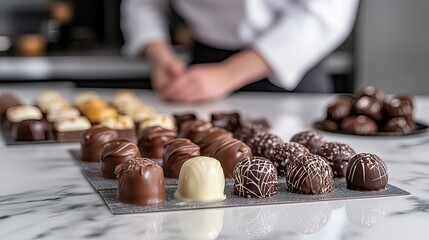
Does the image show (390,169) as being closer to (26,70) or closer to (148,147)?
(148,147)

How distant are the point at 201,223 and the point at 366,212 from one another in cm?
23

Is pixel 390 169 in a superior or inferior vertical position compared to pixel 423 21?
inferior

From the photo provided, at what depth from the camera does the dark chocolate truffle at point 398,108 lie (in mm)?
1746

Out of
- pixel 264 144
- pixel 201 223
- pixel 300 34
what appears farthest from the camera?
pixel 300 34

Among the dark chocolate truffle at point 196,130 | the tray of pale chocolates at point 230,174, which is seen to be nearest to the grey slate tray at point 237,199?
the tray of pale chocolates at point 230,174

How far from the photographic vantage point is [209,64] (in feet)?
8.64

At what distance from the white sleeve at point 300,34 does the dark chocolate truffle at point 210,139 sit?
932mm

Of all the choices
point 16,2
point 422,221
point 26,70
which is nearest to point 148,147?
point 422,221

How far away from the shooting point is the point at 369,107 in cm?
176

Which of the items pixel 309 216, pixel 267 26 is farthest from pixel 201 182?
pixel 267 26

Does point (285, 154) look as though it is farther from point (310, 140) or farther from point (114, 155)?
point (114, 155)

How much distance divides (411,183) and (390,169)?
0.37 feet

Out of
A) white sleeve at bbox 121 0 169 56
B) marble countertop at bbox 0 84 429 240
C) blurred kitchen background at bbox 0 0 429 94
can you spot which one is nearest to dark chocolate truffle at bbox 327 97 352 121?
marble countertop at bbox 0 84 429 240

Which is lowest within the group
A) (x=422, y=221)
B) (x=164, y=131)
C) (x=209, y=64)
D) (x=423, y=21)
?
(x=422, y=221)
